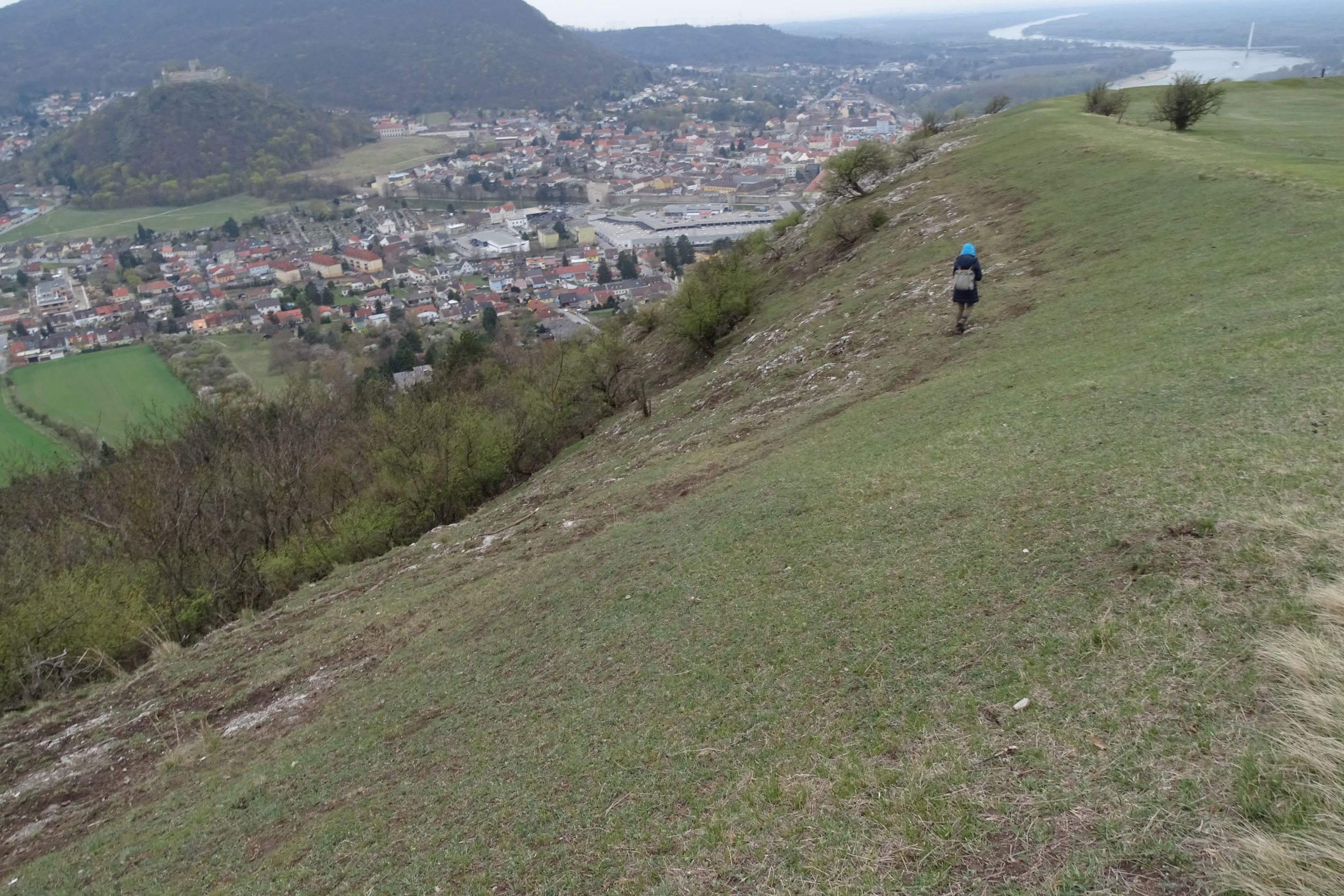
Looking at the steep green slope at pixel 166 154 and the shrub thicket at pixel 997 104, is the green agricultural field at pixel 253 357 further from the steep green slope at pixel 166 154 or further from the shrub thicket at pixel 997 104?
the steep green slope at pixel 166 154

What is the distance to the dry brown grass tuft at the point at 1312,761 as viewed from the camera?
4.15 m

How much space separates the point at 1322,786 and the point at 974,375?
46.5 ft

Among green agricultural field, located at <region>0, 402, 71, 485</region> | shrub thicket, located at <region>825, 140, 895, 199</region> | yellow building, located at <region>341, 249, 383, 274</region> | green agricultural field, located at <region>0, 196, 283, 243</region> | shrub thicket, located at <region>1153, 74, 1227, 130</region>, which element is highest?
shrub thicket, located at <region>1153, 74, 1227, 130</region>

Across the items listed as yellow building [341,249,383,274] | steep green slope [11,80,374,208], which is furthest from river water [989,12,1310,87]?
steep green slope [11,80,374,208]

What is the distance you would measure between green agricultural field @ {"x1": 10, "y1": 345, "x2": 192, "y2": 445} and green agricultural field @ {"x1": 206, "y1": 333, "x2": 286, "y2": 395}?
6493mm

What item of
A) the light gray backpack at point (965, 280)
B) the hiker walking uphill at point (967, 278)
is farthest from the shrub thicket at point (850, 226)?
the light gray backpack at point (965, 280)

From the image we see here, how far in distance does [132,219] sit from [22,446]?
14091cm

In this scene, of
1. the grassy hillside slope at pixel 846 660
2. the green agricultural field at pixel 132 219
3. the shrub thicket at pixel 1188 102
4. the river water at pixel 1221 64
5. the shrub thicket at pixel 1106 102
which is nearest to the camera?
the grassy hillside slope at pixel 846 660

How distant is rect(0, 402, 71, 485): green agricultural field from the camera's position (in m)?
50.8

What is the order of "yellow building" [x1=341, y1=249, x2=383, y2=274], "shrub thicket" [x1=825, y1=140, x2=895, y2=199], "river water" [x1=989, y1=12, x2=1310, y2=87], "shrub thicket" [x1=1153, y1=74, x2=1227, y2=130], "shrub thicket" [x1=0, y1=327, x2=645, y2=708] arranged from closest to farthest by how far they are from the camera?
"shrub thicket" [x1=0, y1=327, x2=645, y2=708] < "shrub thicket" [x1=1153, y1=74, x2=1227, y2=130] < "shrub thicket" [x1=825, y1=140, x2=895, y2=199] < "river water" [x1=989, y1=12, x2=1310, y2=87] < "yellow building" [x1=341, y1=249, x2=383, y2=274]

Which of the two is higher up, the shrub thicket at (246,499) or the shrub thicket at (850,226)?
the shrub thicket at (850,226)

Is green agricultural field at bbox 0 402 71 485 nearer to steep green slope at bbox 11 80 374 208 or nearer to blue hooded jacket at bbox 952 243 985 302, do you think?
blue hooded jacket at bbox 952 243 985 302

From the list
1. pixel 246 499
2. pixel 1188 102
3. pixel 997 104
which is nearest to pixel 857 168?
pixel 1188 102

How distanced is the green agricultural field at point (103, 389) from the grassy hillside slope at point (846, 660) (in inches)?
2467
